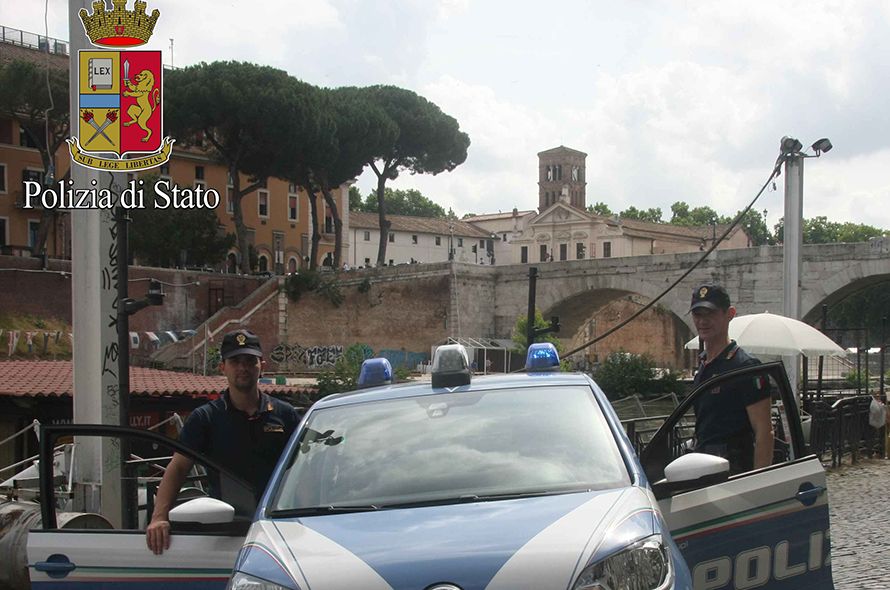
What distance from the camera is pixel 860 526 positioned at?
11.0 metres

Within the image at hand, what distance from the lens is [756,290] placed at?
50.5 metres

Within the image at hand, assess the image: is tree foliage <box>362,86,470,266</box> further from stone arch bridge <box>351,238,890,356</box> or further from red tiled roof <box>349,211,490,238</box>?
red tiled roof <box>349,211,490,238</box>

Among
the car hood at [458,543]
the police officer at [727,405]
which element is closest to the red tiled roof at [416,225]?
the police officer at [727,405]

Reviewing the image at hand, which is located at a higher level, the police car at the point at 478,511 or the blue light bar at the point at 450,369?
the blue light bar at the point at 450,369

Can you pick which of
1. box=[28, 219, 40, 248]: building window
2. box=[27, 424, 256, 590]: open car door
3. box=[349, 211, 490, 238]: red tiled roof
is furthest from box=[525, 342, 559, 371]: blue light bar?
box=[349, 211, 490, 238]: red tiled roof

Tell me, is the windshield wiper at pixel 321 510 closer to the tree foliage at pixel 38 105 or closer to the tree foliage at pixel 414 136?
the tree foliage at pixel 38 105

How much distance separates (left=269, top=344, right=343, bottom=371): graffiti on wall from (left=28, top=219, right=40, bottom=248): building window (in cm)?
Result: 1317

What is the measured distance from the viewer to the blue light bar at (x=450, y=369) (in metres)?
4.84

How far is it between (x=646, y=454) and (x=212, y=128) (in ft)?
174

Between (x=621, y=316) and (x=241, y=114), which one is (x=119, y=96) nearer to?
(x=241, y=114)

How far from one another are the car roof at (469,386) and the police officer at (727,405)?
762 millimetres

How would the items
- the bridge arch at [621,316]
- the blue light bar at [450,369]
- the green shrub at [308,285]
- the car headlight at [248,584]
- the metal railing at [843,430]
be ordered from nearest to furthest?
the car headlight at [248,584] → the blue light bar at [450,369] → the metal railing at [843,430] → the bridge arch at [621,316] → the green shrub at [308,285]

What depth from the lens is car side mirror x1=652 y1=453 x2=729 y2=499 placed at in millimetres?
4156

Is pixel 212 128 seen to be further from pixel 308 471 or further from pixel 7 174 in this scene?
pixel 308 471
